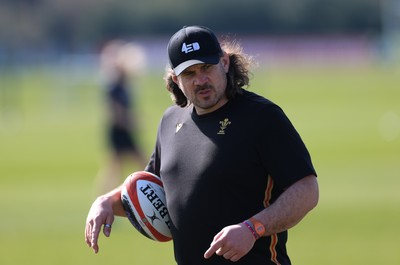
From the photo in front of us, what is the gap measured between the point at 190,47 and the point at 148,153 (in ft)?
57.4

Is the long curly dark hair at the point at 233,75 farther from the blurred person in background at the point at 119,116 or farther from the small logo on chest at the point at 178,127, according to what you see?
the blurred person in background at the point at 119,116

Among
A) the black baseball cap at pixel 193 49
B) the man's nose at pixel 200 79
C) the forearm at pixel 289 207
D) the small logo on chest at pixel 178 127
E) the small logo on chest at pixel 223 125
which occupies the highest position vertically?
the black baseball cap at pixel 193 49

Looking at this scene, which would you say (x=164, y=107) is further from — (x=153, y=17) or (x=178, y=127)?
(x=178, y=127)

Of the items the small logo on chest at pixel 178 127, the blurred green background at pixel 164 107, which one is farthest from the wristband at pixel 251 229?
the blurred green background at pixel 164 107

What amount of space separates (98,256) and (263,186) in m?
6.84

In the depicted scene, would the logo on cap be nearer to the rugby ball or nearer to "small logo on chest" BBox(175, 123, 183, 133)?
"small logo on chest" BBox(175, 123, 183, 133)

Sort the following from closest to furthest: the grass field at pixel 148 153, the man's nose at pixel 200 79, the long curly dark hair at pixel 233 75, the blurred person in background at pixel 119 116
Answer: the man's nose at pixel 200 79 → the long curly dark hair at pixel 233 75 → the grass field at pixel 148 153 → the blurred person in background at pixel 119 116

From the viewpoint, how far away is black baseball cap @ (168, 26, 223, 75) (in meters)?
5.57

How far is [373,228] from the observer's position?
1330 cm

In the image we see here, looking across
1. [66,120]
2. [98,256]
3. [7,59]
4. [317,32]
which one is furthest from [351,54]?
[98,256]

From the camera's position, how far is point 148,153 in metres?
23.1

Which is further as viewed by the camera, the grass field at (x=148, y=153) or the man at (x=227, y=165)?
the grass field at (x=148, y=153)

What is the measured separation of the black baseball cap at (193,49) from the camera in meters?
5.57

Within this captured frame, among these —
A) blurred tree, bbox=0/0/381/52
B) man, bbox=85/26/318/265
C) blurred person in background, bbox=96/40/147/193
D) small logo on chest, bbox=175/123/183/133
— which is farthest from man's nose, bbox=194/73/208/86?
blurred tree, bbox=0/0/381/52
